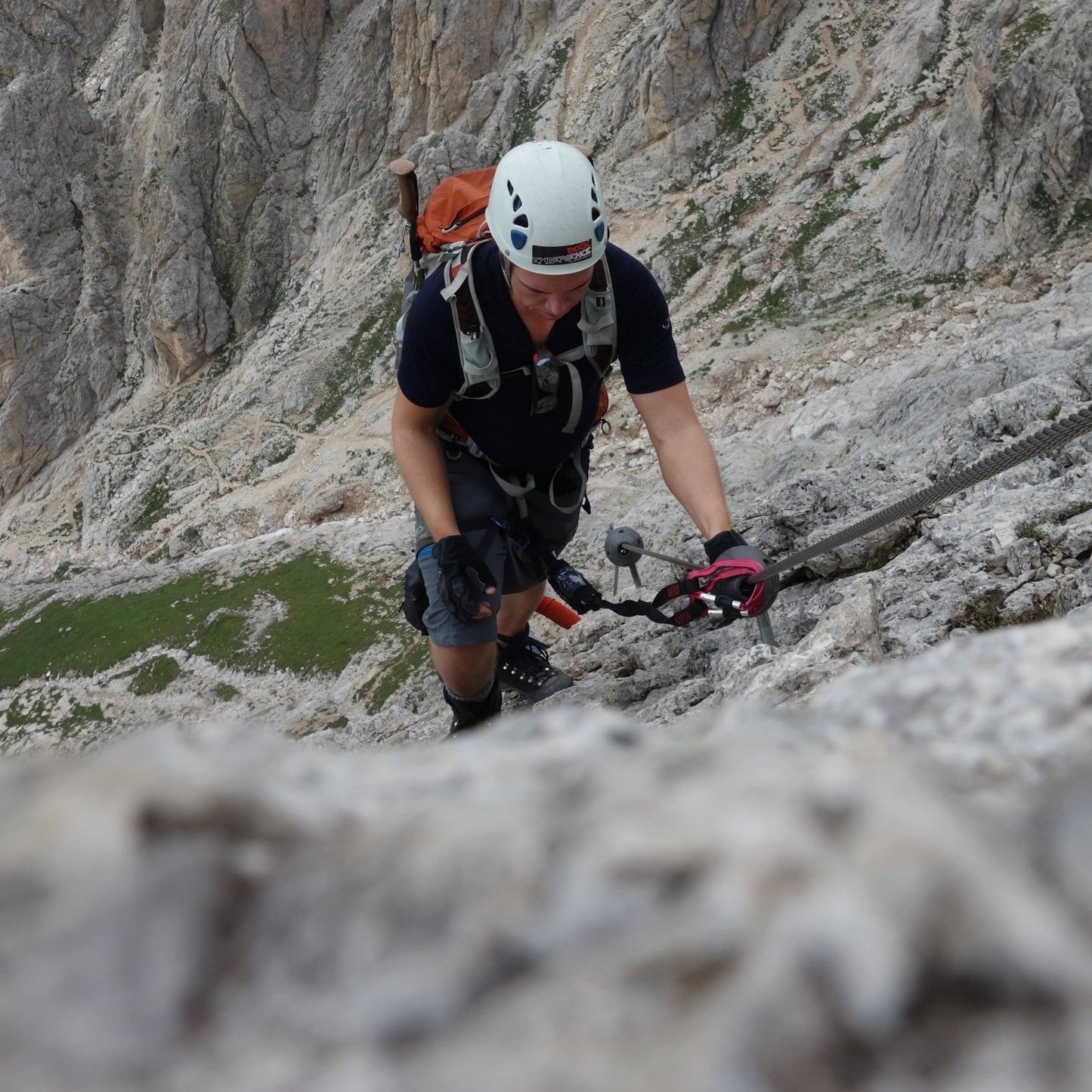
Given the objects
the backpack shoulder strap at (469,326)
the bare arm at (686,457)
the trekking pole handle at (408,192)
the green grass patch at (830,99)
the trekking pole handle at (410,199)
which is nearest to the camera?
the backpack shoulder strap at (469,326)

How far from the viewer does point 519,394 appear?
680cm

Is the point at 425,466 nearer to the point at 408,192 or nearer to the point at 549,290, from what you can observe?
the point at 549,290

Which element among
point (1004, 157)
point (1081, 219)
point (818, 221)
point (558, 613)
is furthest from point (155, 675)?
point (1004, 157)

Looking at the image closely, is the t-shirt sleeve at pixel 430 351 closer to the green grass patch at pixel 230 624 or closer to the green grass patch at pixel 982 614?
the green grass patch at pixel 982 614

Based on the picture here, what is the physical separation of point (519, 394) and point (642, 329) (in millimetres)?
1221

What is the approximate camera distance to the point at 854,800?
4.15 feet

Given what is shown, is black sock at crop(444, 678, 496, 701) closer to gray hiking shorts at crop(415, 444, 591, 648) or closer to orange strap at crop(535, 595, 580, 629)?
gray hiking shorts at crop(415, 444, 591, 648)

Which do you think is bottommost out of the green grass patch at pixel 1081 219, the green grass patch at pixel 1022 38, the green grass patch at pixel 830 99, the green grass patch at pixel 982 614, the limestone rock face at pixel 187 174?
the green grass patch at pixel 982 614

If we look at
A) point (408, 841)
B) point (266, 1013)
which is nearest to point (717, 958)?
point (408, 841)

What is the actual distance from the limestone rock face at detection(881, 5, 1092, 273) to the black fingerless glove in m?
23.8

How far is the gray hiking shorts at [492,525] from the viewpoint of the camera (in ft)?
24.5

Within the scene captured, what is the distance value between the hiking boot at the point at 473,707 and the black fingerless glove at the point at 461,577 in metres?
1.70

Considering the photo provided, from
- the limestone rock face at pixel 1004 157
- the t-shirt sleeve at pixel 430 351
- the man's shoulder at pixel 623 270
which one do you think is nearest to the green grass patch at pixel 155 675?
the t-shirt sleeve at pixel 430 351

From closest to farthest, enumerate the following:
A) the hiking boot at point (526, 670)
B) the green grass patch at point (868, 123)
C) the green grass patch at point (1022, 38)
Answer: the hiking boot at point (526, 670) → the green grass patch at point (1022, 38) → the green grass patch at point (868, 123)
